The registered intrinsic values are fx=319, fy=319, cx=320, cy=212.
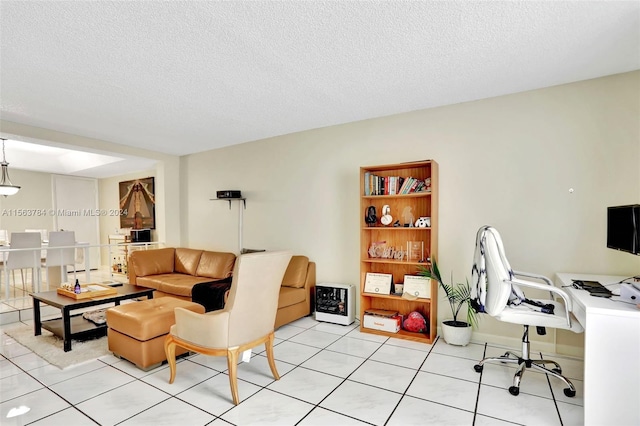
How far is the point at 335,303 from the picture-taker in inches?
160

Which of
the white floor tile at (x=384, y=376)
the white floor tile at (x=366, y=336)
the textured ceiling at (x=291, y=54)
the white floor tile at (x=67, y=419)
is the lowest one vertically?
the white floor tile at (x=366, y=336)

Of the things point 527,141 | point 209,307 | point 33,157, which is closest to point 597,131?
point 527,141

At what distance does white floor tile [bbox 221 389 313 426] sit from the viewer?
2.10 m

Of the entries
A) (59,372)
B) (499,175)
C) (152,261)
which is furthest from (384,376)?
(152,261)

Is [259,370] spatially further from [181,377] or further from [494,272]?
[494,272]

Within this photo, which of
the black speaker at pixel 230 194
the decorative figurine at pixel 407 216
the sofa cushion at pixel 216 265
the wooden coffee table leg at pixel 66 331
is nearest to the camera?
the wooden coffee table leg at pixel 66 331

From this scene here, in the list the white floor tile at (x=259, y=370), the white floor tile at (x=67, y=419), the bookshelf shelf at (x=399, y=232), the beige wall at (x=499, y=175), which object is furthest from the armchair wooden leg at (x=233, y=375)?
the beige wall at (x=499, y=175)

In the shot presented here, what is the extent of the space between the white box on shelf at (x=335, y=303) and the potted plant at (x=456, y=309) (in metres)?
0.99

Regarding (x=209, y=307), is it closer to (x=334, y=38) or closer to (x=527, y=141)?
(x=334, y=38)

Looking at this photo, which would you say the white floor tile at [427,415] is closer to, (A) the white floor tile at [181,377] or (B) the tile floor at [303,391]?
(B) the tile floor at [303,391]

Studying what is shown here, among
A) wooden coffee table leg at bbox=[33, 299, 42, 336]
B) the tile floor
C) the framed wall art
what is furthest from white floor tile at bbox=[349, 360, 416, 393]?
the framed wall art

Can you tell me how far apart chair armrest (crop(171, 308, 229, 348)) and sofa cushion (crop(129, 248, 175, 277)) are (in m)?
3.14

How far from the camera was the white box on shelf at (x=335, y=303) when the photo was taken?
4.01 m

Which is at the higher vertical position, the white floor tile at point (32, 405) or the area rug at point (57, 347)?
the white floor tile at point (32, 405)
